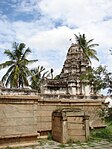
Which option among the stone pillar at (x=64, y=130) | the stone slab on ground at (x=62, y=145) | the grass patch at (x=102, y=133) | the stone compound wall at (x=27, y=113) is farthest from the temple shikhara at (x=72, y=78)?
the stone slab on ground at (x=62, y=145)

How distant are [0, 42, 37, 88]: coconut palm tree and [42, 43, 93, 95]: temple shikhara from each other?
2918 millimetres

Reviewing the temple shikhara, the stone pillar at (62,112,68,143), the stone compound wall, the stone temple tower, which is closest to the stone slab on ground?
the stone pillar at (62,112,68,143)

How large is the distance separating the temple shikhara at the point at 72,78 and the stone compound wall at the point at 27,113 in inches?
373

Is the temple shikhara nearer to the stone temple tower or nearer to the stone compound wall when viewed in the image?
the stone temple tower

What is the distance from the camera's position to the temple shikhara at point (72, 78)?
31891 millimetres

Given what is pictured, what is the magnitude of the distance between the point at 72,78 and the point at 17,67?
270 inches

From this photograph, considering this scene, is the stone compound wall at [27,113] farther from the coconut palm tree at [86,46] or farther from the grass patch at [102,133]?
the coconut palm tree at [86,46]

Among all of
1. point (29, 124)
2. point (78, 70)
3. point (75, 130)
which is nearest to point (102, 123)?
point (75, 130)

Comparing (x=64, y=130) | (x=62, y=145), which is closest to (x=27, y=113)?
(x=64, y=130)

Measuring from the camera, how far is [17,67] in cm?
3281

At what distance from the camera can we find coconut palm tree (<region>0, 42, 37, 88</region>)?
32191 millimetres

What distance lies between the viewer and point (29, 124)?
17.4 metres

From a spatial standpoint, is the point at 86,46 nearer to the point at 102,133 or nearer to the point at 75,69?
the point at 75,69

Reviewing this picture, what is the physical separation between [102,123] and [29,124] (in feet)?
26.9
